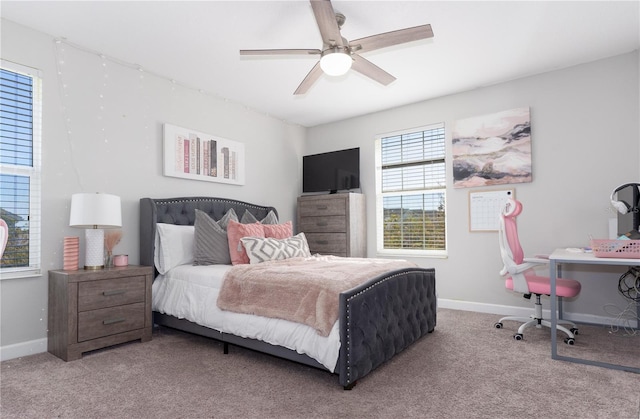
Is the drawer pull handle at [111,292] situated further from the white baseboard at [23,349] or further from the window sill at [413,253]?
the window sill at [413,253]

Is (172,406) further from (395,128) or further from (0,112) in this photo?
(395,128)

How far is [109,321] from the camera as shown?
9.21 feet

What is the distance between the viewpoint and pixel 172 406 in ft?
6.36

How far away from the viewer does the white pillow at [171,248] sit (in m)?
3.31

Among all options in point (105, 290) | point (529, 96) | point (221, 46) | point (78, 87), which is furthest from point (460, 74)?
point (105, 290)

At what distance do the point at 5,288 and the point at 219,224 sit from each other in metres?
1.73

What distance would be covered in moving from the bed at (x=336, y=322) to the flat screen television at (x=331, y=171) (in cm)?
189

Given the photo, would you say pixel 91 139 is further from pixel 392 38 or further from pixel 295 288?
pixel 392 38

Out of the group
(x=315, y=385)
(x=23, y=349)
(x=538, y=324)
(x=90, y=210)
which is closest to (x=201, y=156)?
(x=90, y=210)

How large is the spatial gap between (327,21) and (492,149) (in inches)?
104

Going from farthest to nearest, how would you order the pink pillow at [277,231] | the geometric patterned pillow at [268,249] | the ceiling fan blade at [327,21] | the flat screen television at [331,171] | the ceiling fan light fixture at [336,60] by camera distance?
1. the flat screen television at [331,171]
2. the pink pillow at [277,231]
3. the geometric patterned pillow at [268,249]
4. the ceiling fan light fixture at [336,60]
5. the ceiling fan blade at [327,21]

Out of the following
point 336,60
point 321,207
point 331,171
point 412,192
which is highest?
point 336,60

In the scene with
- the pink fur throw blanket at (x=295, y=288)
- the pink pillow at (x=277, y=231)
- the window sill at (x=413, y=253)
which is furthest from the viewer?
the window sill at (x=413, y=253)

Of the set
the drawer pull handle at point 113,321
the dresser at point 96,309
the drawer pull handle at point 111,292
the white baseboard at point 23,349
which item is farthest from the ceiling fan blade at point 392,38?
the white baseboard at point 23,349
